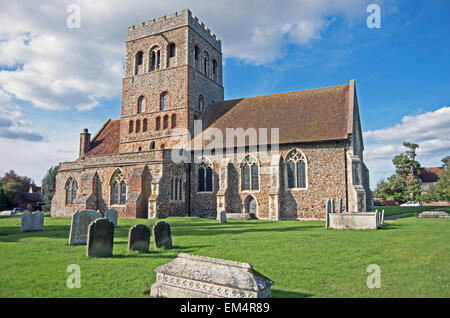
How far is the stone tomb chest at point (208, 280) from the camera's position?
4.68m

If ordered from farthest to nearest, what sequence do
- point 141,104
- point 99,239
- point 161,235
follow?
point 141,104 → point 161,235 → point 99,239

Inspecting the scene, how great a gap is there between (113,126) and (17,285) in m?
29.2

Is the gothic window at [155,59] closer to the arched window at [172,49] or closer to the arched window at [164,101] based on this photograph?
the arched window at [172,49]

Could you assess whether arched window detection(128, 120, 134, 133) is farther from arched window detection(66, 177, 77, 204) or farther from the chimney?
arched window detection(66, 177, 77, 204)

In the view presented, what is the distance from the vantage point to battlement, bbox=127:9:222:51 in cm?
2811

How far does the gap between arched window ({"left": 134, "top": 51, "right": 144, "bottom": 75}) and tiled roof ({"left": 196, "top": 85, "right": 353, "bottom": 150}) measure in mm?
8281

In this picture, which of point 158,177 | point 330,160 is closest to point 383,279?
point 330,160

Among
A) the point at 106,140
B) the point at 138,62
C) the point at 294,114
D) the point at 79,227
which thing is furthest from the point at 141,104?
the point at 79,227

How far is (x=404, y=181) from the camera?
46312mm

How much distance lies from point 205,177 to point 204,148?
229 cm

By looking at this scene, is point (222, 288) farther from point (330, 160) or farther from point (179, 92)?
point (179, 92)

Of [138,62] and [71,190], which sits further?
[138,62]

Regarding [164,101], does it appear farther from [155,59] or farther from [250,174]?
[250,174]

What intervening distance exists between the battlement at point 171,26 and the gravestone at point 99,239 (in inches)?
939
